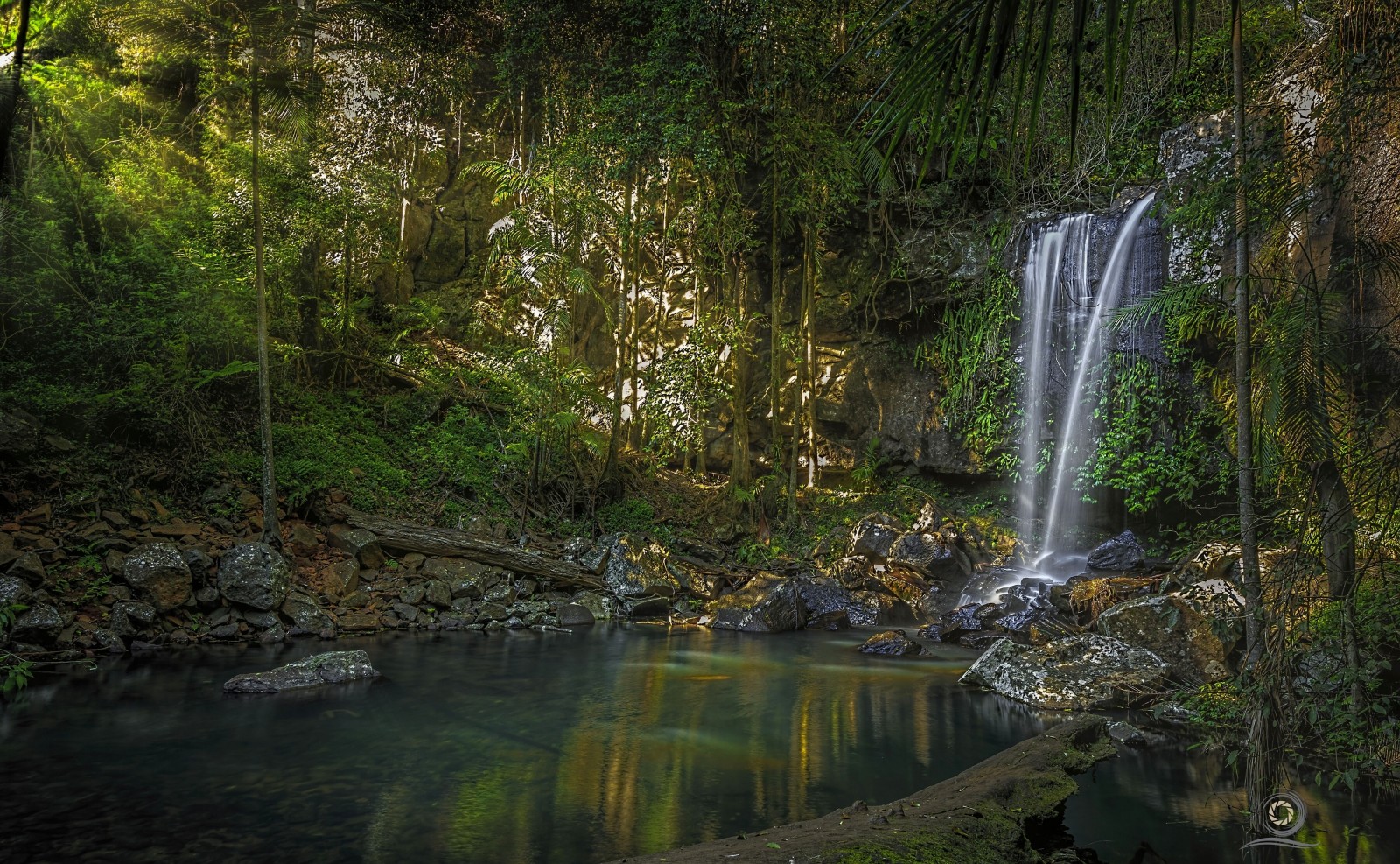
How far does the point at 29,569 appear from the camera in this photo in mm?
8305

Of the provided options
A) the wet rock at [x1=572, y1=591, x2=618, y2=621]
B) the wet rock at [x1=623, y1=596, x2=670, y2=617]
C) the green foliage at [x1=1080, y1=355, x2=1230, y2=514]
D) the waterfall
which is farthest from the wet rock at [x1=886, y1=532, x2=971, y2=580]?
the wet rock at [x1=572, y1=591, x2=618, y2=621]

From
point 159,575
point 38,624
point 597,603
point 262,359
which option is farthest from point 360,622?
point 262,359

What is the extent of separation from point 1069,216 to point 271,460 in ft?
50.2

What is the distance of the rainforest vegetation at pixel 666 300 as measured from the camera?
14.4ft

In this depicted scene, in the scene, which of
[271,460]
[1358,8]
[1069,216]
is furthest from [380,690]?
[1069,216]

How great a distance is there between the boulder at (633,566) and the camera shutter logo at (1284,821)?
32.2 feet

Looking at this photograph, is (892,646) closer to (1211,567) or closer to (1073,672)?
(1073,672)

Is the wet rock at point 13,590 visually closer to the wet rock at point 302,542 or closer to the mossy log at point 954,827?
the wet rock at point 302,542

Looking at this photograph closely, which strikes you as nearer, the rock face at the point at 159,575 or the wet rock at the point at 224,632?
the rock face at the point at 159,575

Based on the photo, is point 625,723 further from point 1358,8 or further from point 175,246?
point 175,246

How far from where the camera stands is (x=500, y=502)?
47.7 feet

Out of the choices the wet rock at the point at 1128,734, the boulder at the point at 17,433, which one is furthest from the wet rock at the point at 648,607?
the boulder at the point at 17,433

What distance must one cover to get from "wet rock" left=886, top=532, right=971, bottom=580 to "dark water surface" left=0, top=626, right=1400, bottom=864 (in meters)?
5.33

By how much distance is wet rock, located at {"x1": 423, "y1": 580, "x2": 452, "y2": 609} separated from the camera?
11.4 meters
